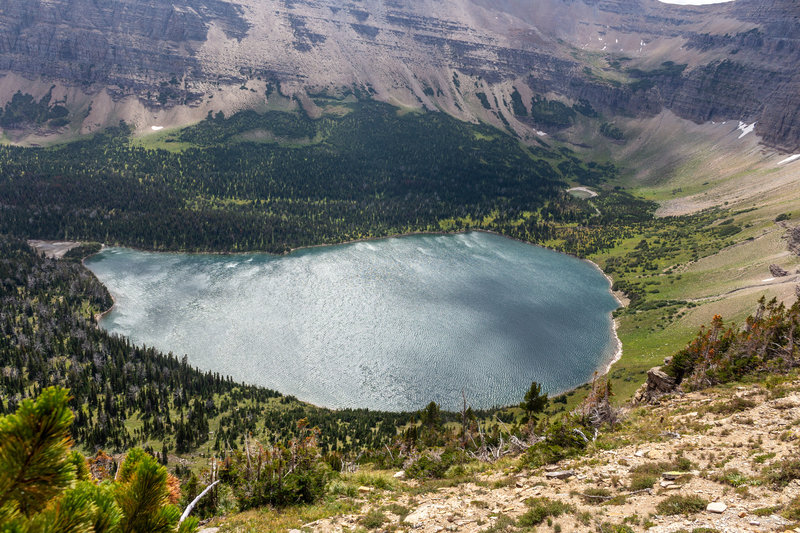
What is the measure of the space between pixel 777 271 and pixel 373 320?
94531 mm

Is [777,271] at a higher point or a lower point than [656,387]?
higher

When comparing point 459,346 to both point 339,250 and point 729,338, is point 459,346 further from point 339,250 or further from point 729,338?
point 339,250

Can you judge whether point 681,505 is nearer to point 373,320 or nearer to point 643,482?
point 643,482

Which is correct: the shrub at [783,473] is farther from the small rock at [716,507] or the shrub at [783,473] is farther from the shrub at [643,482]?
the shrub at [643,482]

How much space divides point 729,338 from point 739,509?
1434 inches

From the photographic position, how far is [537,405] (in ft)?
161

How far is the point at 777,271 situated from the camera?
327ft

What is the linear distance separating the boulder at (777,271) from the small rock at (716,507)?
357 feet

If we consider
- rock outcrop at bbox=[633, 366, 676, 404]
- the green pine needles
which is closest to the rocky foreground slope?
rock outcrop at bbox=[633, 366, 676, 404]

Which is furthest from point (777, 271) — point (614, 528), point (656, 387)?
point (614, 528)

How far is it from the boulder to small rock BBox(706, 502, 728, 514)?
10867 centimetres

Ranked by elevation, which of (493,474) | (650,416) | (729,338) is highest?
(729,338)

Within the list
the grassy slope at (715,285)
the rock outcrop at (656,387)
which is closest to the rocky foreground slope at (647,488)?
the rock outcrop at (656,387)

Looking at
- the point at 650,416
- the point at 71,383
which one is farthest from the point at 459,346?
the point at 71,383
